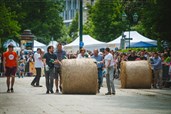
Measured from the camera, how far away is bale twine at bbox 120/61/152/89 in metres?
27.7

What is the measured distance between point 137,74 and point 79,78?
607 centimetres

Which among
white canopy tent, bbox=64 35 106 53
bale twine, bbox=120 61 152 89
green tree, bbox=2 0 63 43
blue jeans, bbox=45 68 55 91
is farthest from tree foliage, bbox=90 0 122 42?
blue jeans, bbox=45 68 55 91

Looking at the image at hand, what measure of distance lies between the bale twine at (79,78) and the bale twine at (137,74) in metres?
5.67

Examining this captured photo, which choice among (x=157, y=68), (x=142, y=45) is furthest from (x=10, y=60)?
(x=142, y=45)

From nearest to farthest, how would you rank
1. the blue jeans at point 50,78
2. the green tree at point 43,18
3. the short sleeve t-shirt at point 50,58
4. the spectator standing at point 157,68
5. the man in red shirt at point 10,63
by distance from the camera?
the blue jeans at point 50,78 < the short sleeve t-shirt at point 50,58 < the man in red shirt at point 10,63 < the spectator standing at point 157,68 < the green tree at point 43,18

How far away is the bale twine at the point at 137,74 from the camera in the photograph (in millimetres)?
27719

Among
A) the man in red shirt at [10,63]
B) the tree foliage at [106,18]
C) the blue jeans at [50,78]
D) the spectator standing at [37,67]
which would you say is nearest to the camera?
the blue jeans at [50,78]

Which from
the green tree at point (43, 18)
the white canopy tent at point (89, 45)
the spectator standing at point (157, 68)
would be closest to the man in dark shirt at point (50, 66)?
the spectator standing at point (157, 68)

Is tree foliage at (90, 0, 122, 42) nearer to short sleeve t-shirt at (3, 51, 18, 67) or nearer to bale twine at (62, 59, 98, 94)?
short sleeve t-shirt at (3, 51, 18, 67)

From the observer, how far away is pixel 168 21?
92.4ft

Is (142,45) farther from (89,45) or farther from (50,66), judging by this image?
(50,66)

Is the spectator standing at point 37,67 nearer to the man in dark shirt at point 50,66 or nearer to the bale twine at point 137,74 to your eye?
the bale twine at point 137,74

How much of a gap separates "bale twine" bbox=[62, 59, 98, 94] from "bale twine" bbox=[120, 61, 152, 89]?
567 centimetres

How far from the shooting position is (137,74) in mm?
27766
